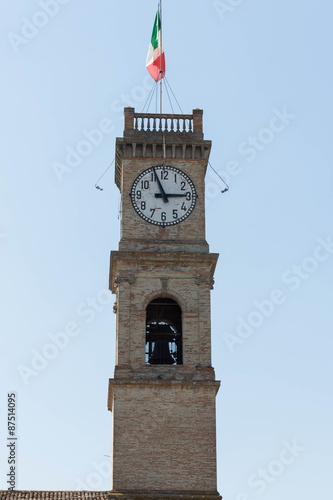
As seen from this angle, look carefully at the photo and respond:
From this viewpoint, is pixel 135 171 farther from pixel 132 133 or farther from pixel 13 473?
pixel 13 473

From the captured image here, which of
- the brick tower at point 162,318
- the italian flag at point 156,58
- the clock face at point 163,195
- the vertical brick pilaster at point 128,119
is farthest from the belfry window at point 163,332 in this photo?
the italian flag at point 156,58

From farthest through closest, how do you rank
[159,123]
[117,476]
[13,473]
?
1. [159,123]
2. [13,473]
3. [117,476]

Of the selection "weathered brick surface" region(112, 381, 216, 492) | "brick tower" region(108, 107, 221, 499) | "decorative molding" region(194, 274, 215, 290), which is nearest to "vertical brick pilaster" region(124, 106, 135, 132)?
"brick tower" region(108, 107, 221, 499)

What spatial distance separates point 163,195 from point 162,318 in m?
4.53

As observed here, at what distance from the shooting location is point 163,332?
42750 millimetres

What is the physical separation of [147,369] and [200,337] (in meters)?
2.23

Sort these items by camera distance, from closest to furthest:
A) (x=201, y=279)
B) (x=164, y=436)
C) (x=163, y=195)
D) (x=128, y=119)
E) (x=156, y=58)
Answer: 1. (x=164, y=436)
2. (x=201, y=279)
3. (x=163, y=195)
4. (x=128, y=119)
5. (x=156, y=58)

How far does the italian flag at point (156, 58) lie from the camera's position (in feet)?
154

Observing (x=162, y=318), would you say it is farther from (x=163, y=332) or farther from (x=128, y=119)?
(x=128, y=119)

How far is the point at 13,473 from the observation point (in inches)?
1676

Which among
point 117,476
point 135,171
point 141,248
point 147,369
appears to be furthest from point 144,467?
point 135,171

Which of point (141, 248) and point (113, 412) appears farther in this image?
point (141, 248)

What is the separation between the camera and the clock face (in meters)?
43.7

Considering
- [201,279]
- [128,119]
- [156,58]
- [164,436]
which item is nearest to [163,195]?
[128,119]
